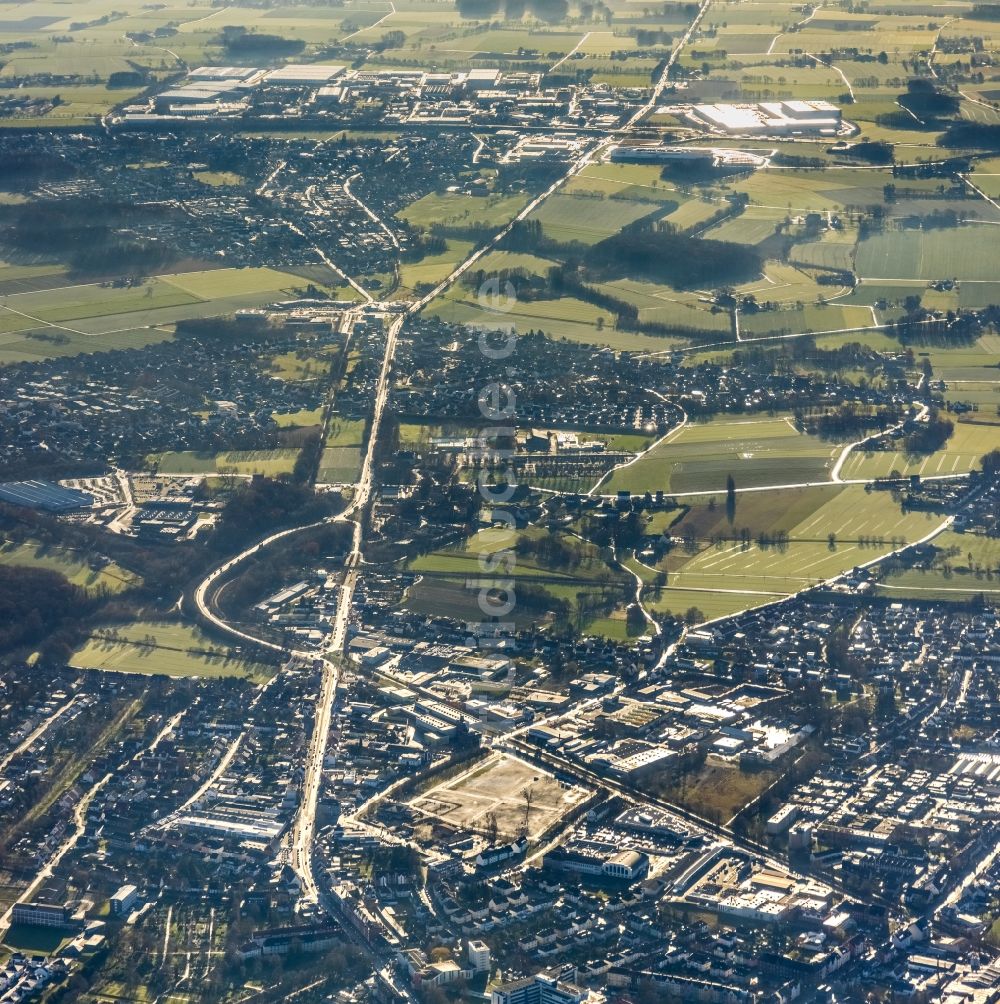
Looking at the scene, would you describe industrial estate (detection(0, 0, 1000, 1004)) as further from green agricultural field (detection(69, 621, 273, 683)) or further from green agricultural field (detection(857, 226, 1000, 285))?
green agricultural field (detection(857, 226, 1000, 285))

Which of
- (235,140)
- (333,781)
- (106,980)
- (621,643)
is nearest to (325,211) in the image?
(235,140)

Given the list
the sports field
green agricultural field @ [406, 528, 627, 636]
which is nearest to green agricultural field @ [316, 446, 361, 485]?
green agricultural field @ [406, 528, 627, 636]

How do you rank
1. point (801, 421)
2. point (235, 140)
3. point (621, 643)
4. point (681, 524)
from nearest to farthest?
point (621, 643) < point (681, 524) < point (801, 421) < point (235, 140)

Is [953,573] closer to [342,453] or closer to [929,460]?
[929,460]

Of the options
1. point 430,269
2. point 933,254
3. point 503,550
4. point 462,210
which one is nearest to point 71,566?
point 503,550

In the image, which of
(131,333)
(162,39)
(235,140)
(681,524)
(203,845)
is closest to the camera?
(203,845)

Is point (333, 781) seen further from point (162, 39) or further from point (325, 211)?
point (162, 39)

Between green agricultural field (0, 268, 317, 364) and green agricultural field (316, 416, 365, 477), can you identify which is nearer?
green agricultural field (316, 416, 365, 477)
